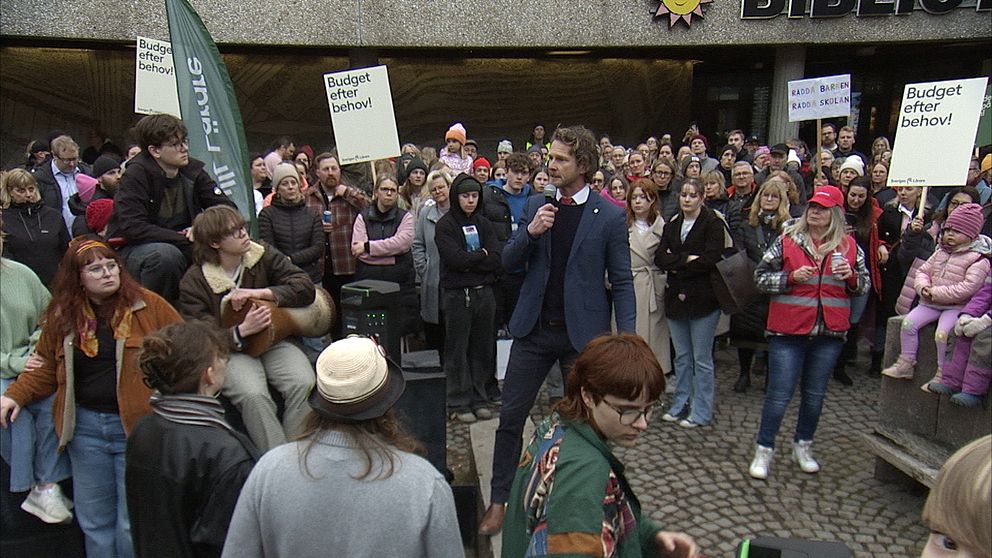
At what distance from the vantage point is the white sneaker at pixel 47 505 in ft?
11.7

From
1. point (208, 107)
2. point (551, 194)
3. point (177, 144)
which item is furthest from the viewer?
point (208, 107)

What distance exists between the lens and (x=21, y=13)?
44.4ft

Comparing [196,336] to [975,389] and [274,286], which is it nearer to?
[274,286]

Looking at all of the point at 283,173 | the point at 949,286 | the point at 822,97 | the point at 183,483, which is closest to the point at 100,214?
the point at 283,173

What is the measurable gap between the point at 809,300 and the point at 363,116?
4380mm

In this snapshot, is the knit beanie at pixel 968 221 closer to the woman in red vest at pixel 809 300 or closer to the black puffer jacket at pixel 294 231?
the woman in red vest at pixel 809 300

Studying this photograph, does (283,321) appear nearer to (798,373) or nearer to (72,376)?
(72,376)

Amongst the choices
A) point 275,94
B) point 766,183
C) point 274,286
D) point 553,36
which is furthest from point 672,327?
point 275,94

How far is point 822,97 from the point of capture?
9.43 m

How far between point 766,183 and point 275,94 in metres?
15.2

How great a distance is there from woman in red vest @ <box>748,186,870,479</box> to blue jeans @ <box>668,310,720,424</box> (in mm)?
838

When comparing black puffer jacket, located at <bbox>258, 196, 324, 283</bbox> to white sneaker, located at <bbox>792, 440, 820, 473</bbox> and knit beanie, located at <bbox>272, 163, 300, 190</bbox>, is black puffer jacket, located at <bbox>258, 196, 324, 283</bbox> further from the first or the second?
white sneaker, located at <bbox>792, 440, 820, 473</bbox>

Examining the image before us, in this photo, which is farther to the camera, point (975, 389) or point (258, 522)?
point (975, 389)

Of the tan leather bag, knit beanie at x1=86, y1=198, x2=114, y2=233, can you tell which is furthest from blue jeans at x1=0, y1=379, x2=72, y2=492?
knit beanie at x1=86, y1=198, x2=114, y2=233
